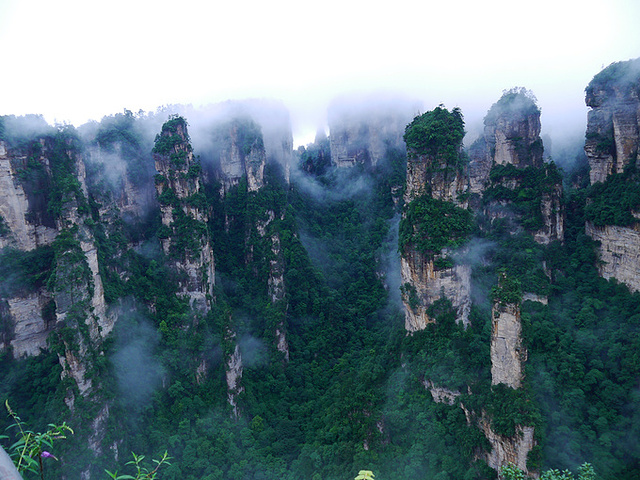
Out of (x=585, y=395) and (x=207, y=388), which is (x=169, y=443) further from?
(x=585, y=395)

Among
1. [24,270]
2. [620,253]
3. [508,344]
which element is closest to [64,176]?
[24,270]

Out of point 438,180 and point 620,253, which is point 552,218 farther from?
point 438,180

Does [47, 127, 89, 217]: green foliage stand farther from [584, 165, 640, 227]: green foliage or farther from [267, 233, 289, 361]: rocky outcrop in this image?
[584, 165, 640, 227]: green foliage

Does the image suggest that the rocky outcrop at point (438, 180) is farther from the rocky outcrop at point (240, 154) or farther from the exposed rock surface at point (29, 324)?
the exposed rock surface at point (29, 324)

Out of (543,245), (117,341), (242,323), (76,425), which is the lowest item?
(242,323)

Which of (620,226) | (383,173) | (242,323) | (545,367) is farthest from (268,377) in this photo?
(383,173)

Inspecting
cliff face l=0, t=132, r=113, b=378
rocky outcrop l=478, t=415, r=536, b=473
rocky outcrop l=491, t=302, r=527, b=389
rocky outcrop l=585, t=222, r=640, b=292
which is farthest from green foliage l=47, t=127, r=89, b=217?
rocky outcrop l=585, t=222, r=640, b=292
